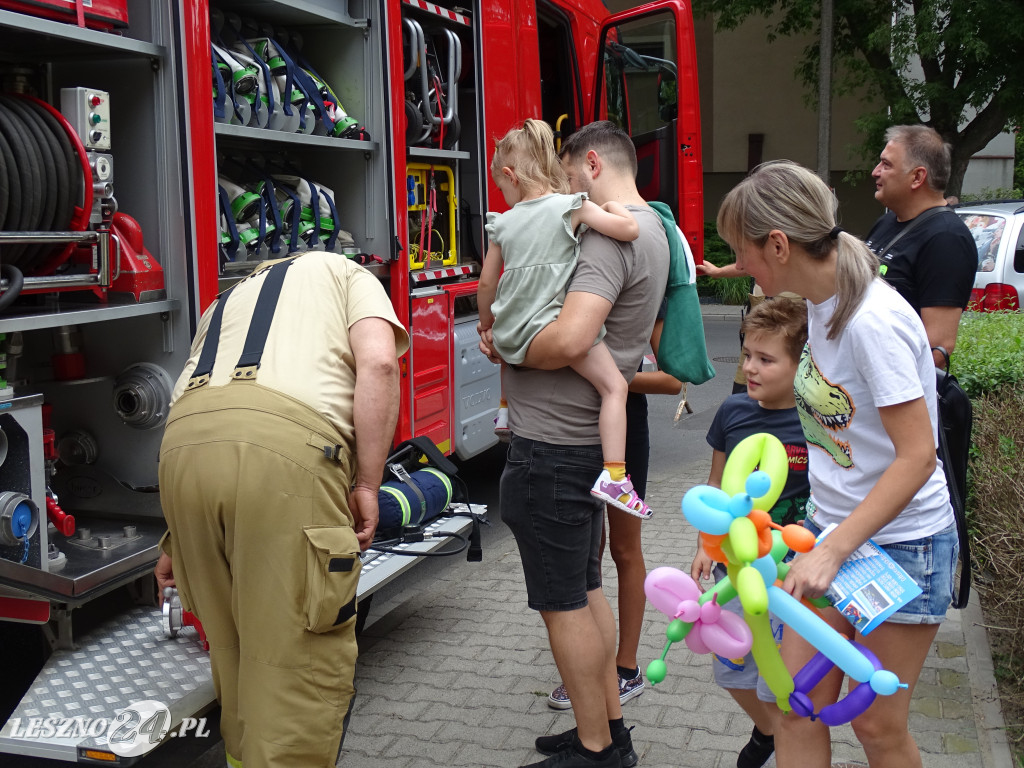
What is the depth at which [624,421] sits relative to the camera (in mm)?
3023

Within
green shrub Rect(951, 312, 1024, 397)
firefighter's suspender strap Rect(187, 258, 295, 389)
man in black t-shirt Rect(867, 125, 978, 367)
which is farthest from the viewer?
green shrub Rect(951, 312, 1024, 397)

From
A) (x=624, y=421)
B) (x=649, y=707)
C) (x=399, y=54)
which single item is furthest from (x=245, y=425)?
(x=399, y=54)

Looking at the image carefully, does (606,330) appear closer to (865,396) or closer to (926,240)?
(865,396)

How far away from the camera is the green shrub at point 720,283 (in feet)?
58.4

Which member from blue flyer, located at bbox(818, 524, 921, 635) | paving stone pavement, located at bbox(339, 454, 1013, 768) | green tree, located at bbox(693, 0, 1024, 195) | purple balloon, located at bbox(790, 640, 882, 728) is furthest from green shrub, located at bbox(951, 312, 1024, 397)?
green tree, located at bbox(693, 0, 1024, 195)

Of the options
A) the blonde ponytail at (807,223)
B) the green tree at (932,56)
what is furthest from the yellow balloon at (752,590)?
the green tree at (932,56)

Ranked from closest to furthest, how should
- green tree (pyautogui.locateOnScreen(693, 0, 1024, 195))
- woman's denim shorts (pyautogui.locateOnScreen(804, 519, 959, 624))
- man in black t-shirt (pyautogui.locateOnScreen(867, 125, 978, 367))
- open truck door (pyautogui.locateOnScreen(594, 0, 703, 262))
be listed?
woman's denim shorts (pyautogui.locateOnScreen(804, 519, 959, 624))
man in black t-shirt (pyautogui.locateOnScreen(867, 125, 978, 367))
open truck door (pyautogui.locateOnScreen(594, 0, 703, 262))
green tree (pyautogui.locateOnScreen(693, 0, 1024, 195))

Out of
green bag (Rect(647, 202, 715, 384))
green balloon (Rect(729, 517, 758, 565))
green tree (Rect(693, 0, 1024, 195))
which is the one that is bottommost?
green balloon (Rect(729, 517, 758, 565))

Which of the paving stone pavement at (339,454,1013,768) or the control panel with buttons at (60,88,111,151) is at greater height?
the control panel with buttons at (60,88,111,151)

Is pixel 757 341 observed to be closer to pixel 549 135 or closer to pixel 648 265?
pixel 648 265

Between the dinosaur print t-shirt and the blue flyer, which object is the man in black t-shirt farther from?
the blue flyer

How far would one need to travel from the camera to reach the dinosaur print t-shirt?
2.16m

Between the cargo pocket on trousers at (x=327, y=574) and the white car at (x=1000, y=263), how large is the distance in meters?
7.51

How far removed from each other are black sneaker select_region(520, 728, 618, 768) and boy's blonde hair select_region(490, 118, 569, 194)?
1.66 meters
